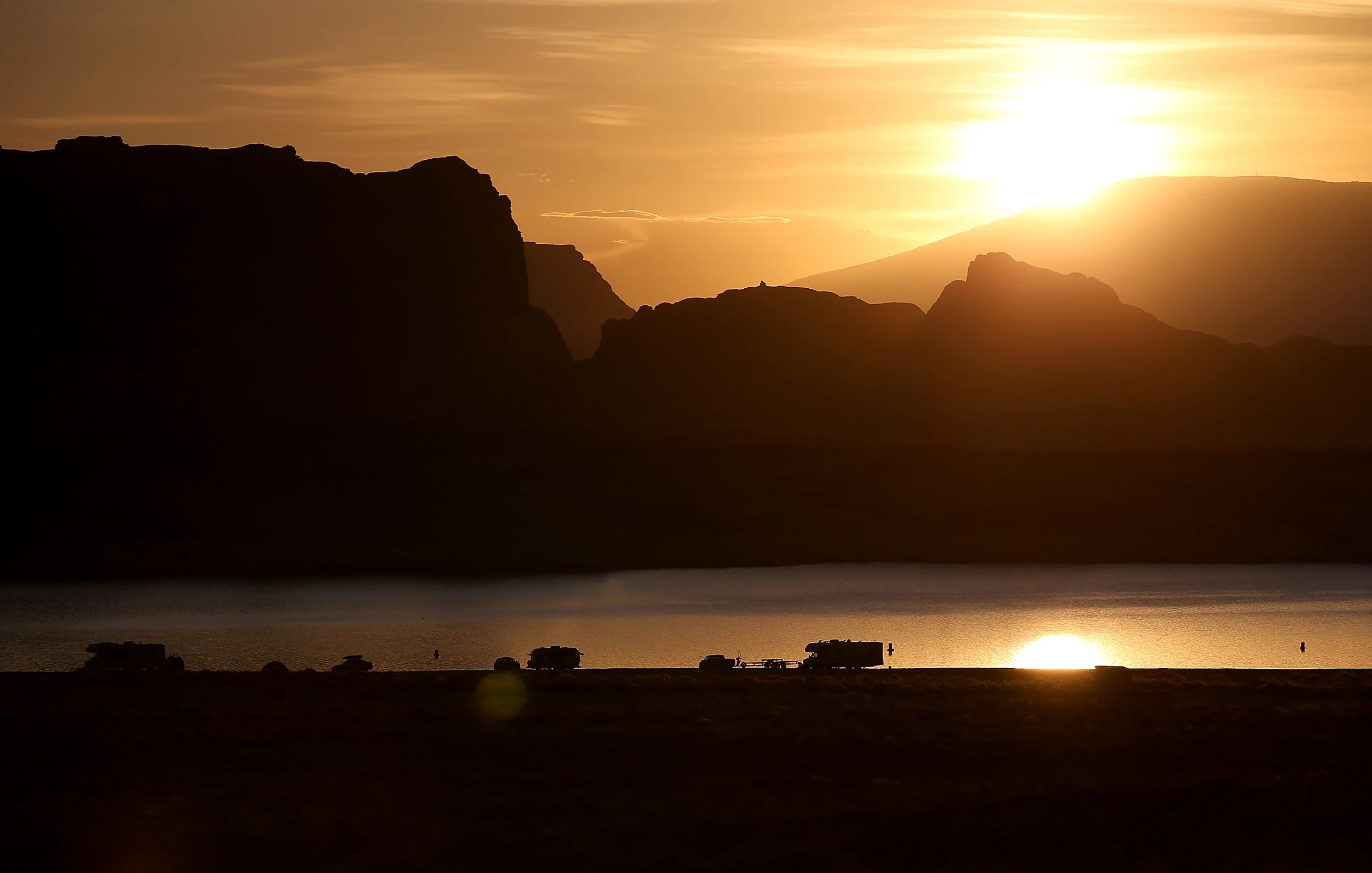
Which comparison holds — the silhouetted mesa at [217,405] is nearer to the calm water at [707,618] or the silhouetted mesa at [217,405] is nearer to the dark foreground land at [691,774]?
the calm water at [707,618]

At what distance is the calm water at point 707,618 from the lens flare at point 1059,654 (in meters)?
0.62

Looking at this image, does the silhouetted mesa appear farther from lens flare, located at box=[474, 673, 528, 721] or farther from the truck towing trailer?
lens flare, located at box=[474, 673, 528, 721]

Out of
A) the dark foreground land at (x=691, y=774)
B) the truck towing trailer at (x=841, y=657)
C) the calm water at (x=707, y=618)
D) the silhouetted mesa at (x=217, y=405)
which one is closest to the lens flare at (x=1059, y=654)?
the calm water at (x=707, y=618)

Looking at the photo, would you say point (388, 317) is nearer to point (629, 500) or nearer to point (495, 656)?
point (629, 500)

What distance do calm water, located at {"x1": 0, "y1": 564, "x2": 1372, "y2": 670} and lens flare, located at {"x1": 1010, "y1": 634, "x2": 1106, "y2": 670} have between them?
2.05 feet

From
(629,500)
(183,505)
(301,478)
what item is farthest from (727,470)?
(183,505)

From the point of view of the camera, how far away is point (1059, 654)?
6372 cm

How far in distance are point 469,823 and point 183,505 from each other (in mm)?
137479

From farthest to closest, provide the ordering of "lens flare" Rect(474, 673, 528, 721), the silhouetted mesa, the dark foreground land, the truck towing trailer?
the silhouetted mesa, the truck towing trailer, "lens flare" Rect(474, 673, 528, 721), the dark foreground land

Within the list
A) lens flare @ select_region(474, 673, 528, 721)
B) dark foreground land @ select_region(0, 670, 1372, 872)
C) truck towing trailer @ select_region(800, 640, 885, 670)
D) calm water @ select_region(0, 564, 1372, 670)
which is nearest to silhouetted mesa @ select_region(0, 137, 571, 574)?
calm water @ select_region(0, 564, 1372, 670)

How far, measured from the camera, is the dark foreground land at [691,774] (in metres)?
23.2

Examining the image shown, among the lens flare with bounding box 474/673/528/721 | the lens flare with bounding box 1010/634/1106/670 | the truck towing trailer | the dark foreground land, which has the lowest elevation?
the dark foreground land

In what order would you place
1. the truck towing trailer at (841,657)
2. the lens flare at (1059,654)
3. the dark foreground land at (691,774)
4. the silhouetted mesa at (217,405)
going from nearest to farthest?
the dark foreground land at (691,774), the truck towing trailer at (841,657), the lens flare at (1059,654), the silhouetted mesa at (217,405)

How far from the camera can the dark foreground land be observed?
23203 millimetres
